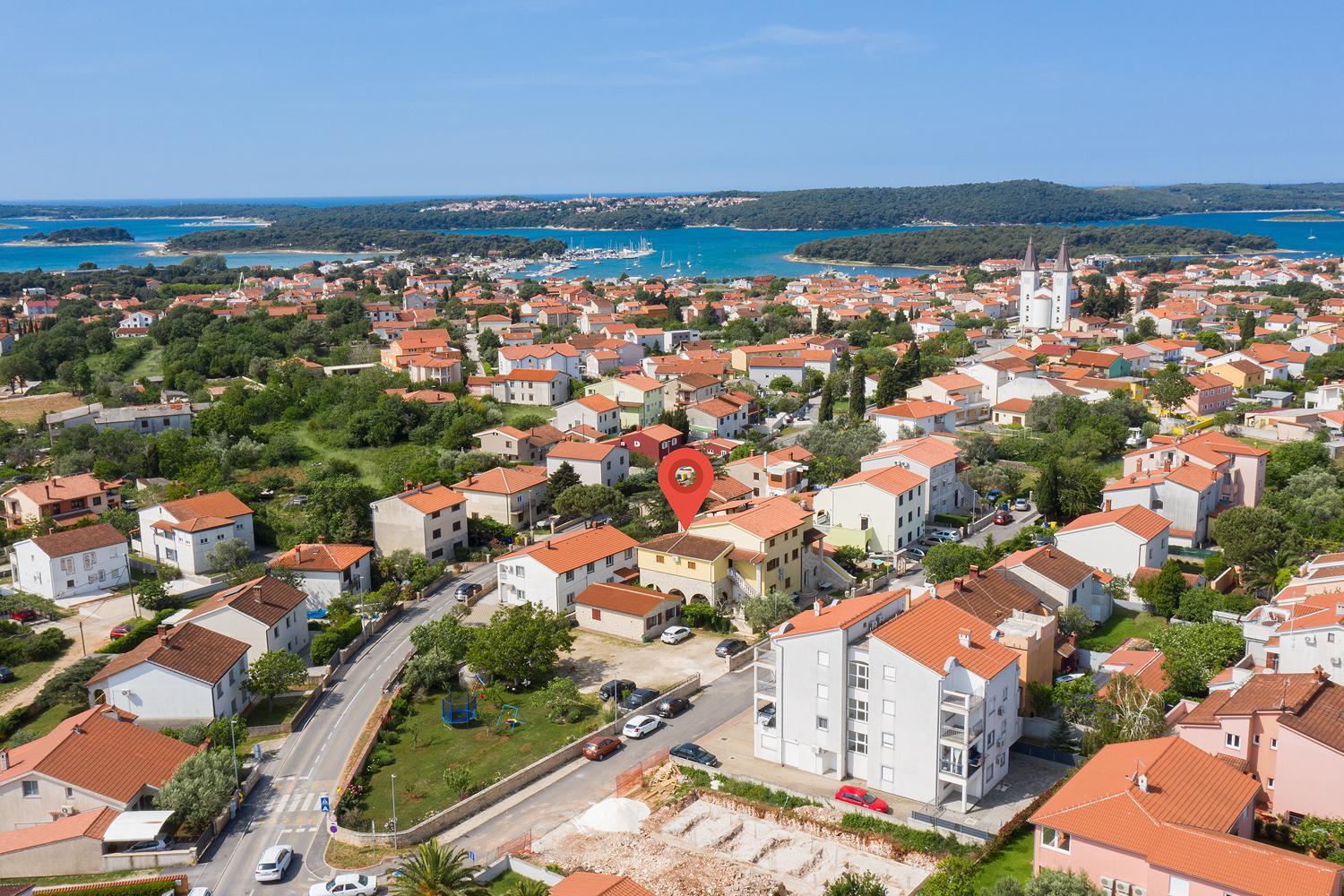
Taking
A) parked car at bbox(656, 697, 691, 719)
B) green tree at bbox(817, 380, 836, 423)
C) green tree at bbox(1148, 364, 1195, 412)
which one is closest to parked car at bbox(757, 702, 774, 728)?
parked car at bbox(656, 697, 691, 719)

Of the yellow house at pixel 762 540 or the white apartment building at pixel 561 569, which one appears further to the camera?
the white apartment building at pixel 561 569

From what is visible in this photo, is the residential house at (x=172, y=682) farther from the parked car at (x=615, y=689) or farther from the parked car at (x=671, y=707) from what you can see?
the parked car at (x=671, y=707)

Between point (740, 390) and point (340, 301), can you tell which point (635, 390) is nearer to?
point (740, 390)

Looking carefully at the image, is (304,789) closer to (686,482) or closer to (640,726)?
(640,726)

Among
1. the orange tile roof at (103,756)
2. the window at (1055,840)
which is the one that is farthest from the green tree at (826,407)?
the window at (1055,840)

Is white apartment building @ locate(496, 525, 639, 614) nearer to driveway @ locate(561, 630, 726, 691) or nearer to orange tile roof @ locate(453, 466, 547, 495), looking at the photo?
driveway @ locate(561, 630, 726, 691)

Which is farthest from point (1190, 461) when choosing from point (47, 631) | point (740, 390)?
point (47, 631)
